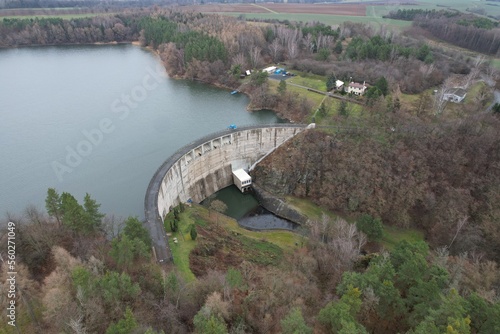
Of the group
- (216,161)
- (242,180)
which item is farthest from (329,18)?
(242,180)

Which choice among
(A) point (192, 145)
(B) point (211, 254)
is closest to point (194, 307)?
(B) point (211, 254)

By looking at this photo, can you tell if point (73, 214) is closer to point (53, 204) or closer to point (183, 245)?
point (53, 204)

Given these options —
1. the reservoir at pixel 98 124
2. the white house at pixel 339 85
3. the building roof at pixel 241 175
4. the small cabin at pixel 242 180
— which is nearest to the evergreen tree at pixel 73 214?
the reservoir at pixel 98 124

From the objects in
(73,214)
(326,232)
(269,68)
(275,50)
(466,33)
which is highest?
(73,214)

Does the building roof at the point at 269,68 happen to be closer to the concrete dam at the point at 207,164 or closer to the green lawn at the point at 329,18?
the concrete dam at the point at 207,164

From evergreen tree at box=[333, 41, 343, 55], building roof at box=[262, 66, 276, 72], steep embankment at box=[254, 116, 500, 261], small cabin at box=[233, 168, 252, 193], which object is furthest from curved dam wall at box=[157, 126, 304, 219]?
evergreen tree at box=[333, 41, 343, 55]
